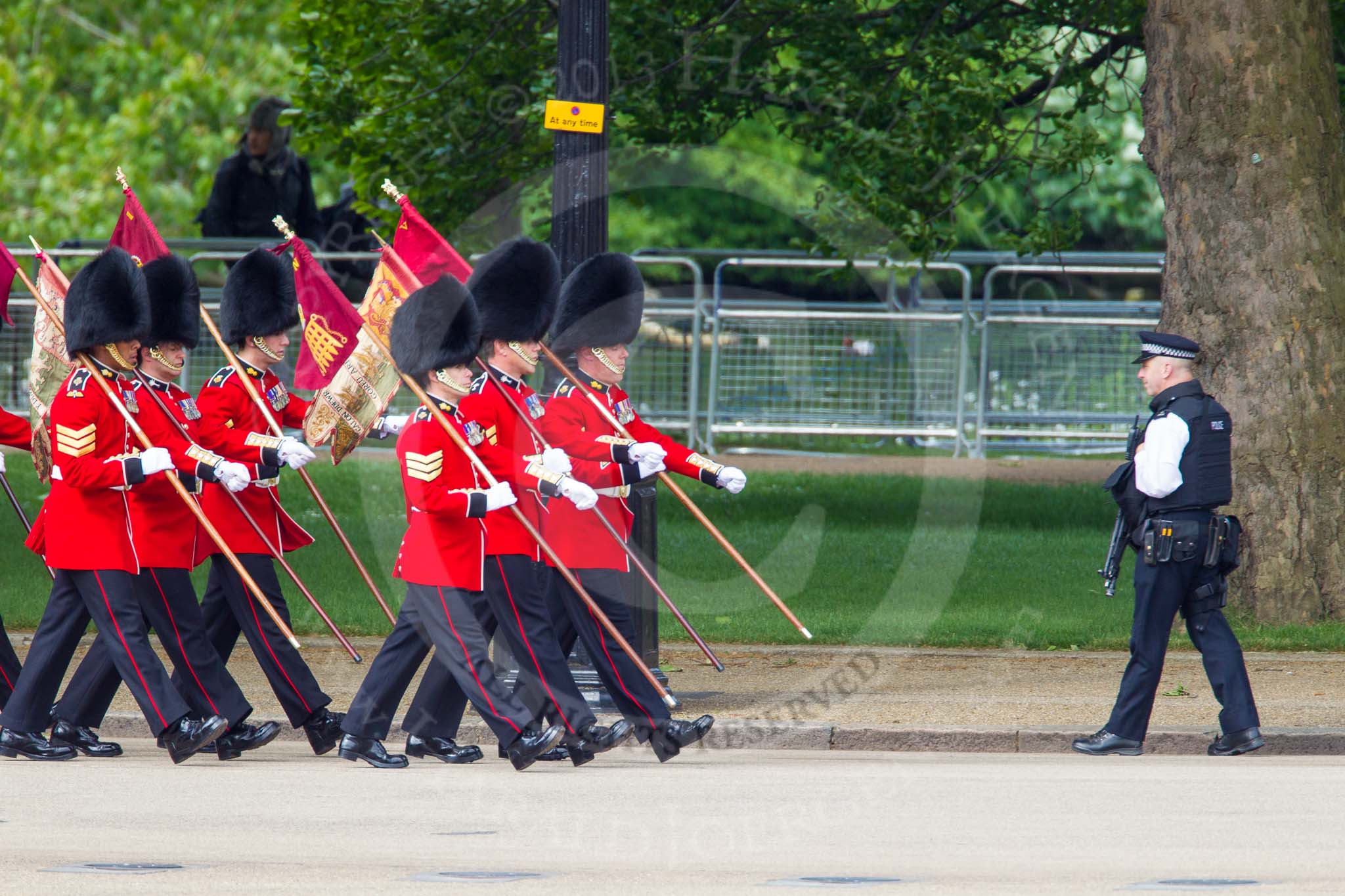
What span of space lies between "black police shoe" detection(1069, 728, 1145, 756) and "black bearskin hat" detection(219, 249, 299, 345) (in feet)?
12.4

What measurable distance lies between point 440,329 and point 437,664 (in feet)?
4.31

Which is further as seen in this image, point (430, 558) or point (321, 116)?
point (321, 116)

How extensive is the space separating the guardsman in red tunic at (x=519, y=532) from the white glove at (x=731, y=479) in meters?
0.38

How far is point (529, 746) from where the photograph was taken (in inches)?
301

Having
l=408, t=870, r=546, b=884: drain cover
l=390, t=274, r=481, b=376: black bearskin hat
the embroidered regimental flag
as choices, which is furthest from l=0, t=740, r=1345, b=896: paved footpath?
the embroidered regimental flag

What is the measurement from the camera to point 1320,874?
5809mm

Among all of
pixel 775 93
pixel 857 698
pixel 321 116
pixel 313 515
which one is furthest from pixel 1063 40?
pixel 857 698

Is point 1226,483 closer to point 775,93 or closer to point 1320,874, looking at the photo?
point 1320,874

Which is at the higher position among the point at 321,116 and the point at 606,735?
the point at 321,116

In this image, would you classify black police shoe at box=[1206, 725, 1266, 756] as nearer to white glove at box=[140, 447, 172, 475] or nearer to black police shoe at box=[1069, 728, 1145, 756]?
black police shoe at box=[1069, 728, 1145, 756]

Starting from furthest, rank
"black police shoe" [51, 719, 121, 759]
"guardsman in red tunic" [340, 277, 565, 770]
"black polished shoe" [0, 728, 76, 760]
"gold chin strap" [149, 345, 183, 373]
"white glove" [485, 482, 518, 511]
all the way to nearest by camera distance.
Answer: "gold chin strap" [149, 345, 183, 373] → "black police shoe" [51, 719, 121, 759] → "black polished shoe" [0, 728, 76, 760] → "guardsman in red tunic" [340, 277, 565, 770] → "white glove" [485, 482, 518, 511]

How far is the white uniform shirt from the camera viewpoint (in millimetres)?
8023

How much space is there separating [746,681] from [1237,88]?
14.0ft

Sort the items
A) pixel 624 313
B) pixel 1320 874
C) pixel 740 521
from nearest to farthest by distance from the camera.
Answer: pixel 1320 874, pixel 624 313, pixel 740 521
